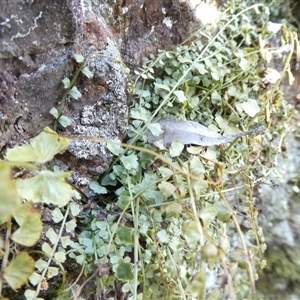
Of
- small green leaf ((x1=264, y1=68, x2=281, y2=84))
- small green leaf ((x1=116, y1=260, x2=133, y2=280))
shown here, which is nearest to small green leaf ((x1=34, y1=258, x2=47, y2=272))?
small green leaf ((x1=116, y1=260, x2=133, y2=280))

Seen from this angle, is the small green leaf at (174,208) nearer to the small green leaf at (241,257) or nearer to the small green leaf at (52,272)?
the small green leaf at (241,257)

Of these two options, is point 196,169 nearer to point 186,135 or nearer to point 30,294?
point 186,135

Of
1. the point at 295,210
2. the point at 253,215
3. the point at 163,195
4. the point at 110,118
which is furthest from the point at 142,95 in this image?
the point at 295,210

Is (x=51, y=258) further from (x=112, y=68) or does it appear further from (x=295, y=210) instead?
(x=295, y=210)

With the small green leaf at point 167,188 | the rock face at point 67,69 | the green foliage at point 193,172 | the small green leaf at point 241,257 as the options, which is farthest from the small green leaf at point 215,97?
the small green leaf at point 241,257

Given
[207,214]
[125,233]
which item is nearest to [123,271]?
[125,233]

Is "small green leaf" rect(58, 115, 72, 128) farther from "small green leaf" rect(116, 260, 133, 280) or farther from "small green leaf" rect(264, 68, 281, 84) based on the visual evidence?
"small green leaf" rect(264, 68, 281, 84)
